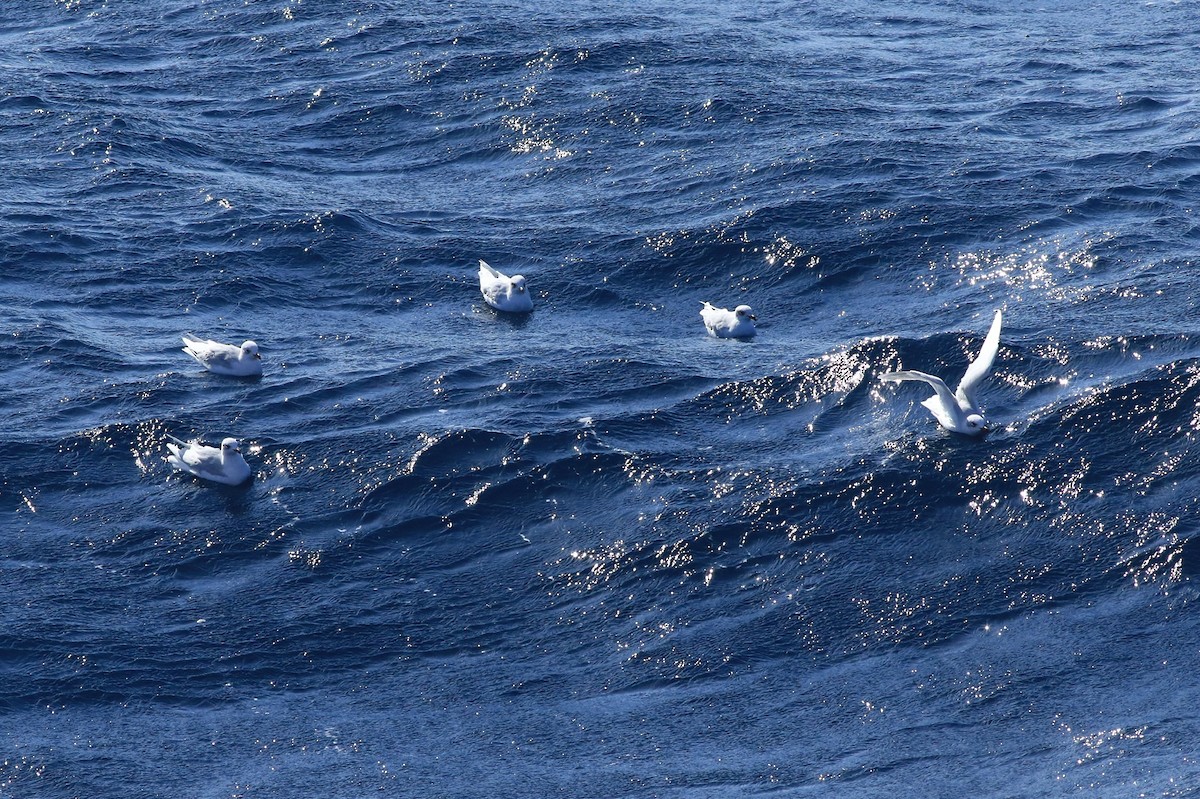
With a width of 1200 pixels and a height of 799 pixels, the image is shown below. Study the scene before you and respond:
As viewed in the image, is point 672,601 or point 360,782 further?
point 672,601

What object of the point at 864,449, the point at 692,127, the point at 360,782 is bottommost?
the point at 360,782

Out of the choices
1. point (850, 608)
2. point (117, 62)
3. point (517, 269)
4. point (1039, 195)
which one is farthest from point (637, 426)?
point (117, 62)

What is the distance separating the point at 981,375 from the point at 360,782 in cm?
1034

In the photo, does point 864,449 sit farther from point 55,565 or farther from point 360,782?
point 55,565

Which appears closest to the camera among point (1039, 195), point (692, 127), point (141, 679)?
point (141, 679)

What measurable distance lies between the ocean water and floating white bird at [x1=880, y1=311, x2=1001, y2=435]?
347mm

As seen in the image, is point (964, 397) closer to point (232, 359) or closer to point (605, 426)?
point (605, 426)

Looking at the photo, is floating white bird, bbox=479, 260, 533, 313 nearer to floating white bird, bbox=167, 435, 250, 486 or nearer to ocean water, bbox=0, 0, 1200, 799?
ocean water, bbox=0, 0, 1200, 799

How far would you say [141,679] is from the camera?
57.2 ft

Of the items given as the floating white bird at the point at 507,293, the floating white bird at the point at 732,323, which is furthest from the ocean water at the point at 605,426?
the floating white bird at the point at 732,323

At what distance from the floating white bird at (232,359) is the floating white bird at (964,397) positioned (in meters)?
9.75

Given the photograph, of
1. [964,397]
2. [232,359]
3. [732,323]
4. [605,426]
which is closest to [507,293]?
[732,323]

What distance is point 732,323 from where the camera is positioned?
24.5 metres

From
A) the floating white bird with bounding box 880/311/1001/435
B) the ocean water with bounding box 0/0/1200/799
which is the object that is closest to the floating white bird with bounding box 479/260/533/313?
the ocean water with bounding box 0/0/1200/799
